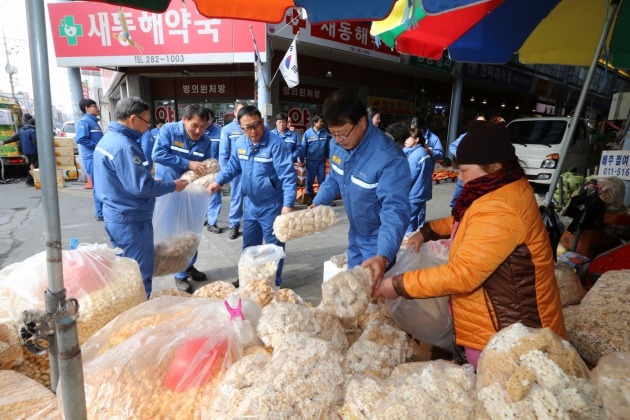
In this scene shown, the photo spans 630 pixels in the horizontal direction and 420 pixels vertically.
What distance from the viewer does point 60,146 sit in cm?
1011

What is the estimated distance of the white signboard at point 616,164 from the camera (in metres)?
4.26

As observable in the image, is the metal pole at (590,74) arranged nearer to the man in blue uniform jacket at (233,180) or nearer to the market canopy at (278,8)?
the market canopy at (278,8)

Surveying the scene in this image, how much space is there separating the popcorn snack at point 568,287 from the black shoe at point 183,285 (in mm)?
3363

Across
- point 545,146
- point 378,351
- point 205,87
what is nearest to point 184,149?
point 378,351

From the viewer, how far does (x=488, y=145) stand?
137 cm

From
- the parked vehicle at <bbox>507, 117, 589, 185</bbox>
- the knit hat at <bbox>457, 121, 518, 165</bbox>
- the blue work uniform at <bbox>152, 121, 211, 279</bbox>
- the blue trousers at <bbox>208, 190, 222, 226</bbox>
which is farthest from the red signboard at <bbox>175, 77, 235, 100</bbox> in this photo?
the knit hat at <bbox>457, 121, 518, 165</bbox>

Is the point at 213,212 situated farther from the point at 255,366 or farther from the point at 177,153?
the point at 255,366

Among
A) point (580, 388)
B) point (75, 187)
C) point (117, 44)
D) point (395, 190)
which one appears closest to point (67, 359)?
point (580, 388)

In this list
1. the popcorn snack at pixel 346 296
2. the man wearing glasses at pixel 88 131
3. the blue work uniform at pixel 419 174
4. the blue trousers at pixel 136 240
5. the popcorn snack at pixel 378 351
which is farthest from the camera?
the man wearing glasses at pixel 88 131

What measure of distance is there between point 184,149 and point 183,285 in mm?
1878

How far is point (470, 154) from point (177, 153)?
4219 mm

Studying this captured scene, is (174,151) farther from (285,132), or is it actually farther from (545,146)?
(545,146)

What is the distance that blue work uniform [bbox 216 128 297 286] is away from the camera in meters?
3.61

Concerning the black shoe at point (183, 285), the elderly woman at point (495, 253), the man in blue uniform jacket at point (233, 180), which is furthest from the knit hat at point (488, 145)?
Answer: the man in blue uniform jacket at point (233, 180)
